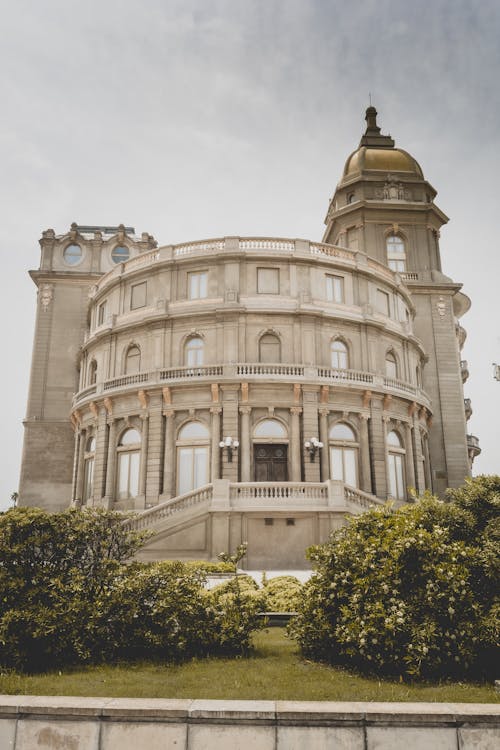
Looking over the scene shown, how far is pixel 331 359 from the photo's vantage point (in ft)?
108

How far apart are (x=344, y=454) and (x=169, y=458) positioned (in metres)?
9.11

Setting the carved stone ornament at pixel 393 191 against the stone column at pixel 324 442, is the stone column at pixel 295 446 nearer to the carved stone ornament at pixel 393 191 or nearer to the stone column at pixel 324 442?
the stone column at pixel 324 442

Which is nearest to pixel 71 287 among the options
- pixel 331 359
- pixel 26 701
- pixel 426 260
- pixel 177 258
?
pixel 177 258

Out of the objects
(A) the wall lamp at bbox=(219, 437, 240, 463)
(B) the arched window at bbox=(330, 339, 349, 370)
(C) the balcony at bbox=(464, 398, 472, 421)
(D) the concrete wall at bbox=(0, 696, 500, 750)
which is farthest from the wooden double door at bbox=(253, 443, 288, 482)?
(C) the balcony at bbox=(464, 398, 472, 421)

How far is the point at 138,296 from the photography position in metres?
35.1

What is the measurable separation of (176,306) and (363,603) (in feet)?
86.2

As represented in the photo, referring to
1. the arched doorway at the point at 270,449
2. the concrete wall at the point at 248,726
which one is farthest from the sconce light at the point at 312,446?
the concrete wall at the point at 248,726

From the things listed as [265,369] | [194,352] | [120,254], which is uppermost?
[120,254]

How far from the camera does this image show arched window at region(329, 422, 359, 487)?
31.1m

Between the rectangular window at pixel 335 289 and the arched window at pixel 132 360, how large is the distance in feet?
36.8

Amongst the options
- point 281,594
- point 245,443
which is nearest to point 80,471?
point 245,443

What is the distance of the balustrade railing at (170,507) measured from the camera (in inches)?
963

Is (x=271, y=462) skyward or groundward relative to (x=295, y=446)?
groundward

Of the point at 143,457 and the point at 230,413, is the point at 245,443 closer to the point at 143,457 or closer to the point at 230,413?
the point at 230,413
